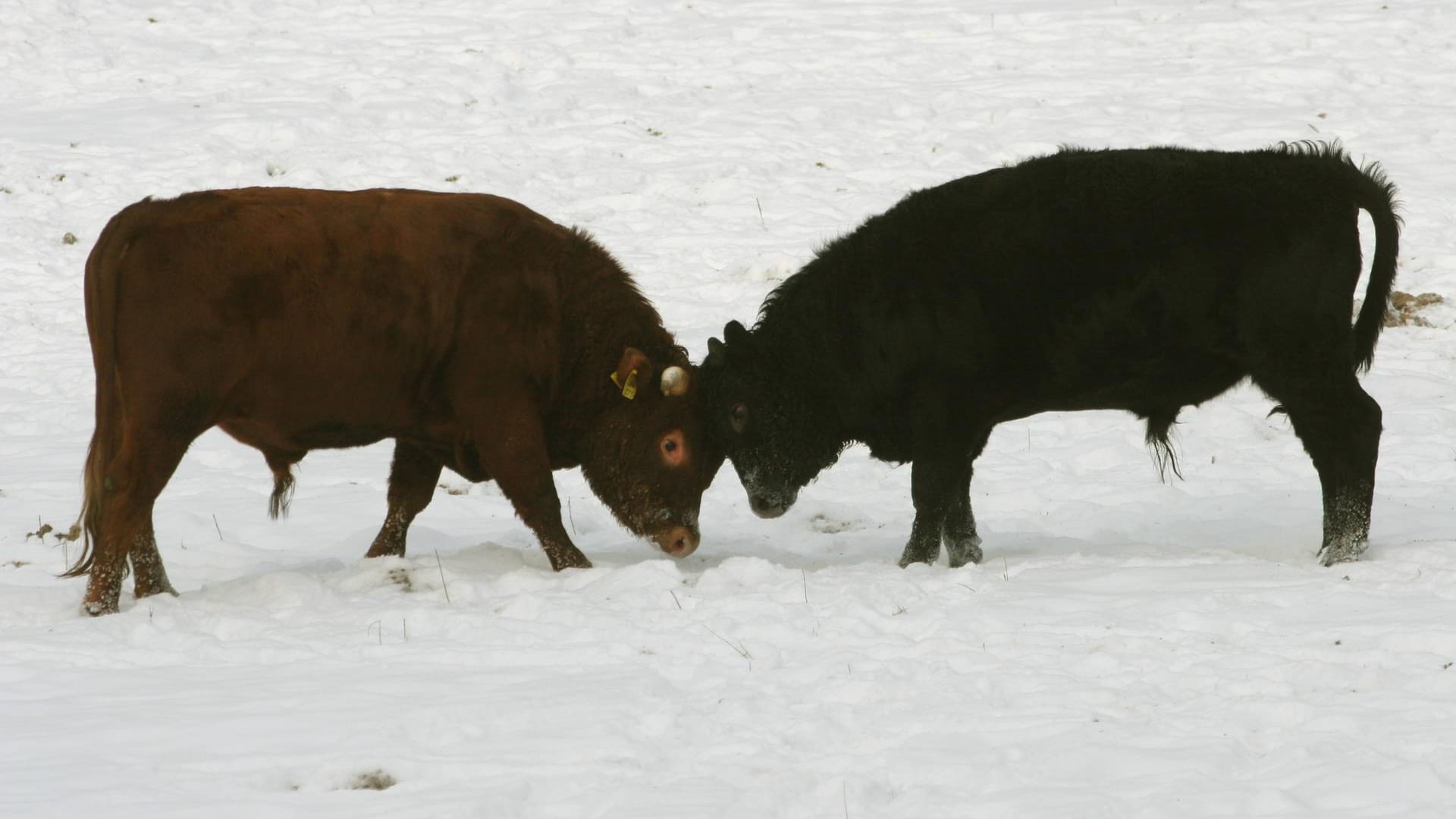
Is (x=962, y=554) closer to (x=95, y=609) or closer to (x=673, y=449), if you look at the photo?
(x=673, y=449)

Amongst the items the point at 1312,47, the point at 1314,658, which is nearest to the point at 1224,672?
the point at 1314,658

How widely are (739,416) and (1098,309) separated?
5.72ft

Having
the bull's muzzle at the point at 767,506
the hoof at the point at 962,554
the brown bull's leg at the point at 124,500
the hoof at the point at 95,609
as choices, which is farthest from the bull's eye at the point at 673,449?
the hoof at the point at 95,609

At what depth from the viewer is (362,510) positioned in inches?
309

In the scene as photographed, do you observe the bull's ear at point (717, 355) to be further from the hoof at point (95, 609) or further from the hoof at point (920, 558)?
the hoof at point (95, 609)

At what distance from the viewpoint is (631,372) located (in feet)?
21.8

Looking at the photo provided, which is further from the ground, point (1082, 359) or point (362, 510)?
point (1082, 359)

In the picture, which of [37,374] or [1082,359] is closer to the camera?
[1082,359]

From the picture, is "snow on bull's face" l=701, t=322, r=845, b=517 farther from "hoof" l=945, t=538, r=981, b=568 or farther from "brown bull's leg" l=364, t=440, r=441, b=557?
"brown bull's leg" l=364, t=440, r=441, b=557

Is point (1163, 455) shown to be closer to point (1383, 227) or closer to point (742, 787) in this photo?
point (1383, 227)

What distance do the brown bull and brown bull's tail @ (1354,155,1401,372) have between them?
2957 mm

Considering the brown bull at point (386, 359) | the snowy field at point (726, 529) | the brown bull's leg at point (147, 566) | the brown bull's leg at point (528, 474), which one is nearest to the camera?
the snowy field at point (726, 529)

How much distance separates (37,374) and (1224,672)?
324 inches

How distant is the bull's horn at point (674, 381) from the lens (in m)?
6.71
